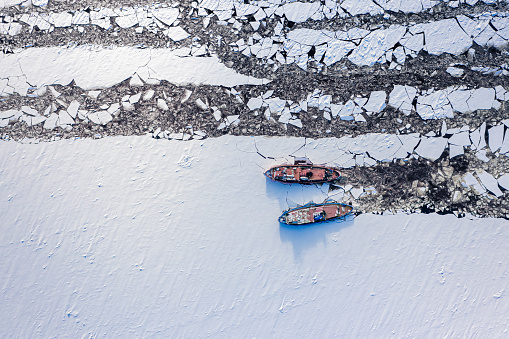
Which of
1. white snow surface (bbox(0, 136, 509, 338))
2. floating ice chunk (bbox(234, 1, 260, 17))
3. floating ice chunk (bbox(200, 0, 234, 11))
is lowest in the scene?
white snow surface (bbox(0, 136, 509, 338))

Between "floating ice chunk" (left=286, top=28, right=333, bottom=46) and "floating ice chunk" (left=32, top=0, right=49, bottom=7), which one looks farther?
"floating ice chunk" (left=32, top=0, right=49, bottom=7)

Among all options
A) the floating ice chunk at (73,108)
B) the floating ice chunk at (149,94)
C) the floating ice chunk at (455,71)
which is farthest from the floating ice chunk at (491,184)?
the floating ice chunk at (73,108)

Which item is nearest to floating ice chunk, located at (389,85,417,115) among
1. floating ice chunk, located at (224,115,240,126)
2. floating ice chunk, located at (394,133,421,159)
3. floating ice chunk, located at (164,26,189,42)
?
floating ice chunk, located at (394,133,421,159)

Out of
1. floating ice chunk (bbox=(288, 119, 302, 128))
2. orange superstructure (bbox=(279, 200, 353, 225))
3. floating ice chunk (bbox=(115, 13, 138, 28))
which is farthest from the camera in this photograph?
floating ice chunk (bbox=(115, 13, 138, 28))

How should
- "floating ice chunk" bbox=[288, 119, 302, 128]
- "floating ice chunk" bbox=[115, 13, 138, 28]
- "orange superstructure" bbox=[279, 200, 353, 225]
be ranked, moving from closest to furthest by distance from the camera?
1. "orange superstructure" bbox=[279, 200, 353, 225]
2. "floating ice chunk" bbox=[288, 119, 302, 128]
3. "floating ice chunk" bbox=[115, 13, 138, 28]

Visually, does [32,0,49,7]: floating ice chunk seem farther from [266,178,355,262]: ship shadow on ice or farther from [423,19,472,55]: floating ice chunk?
[423,19,472,55]: floating ice chunk

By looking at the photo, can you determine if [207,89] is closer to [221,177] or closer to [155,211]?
[221,177]

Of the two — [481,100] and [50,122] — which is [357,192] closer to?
[481,100]
